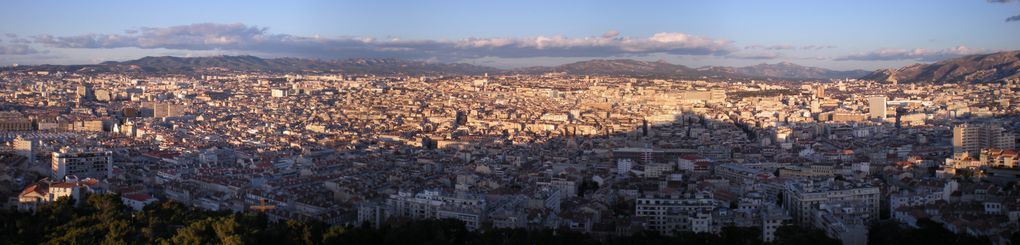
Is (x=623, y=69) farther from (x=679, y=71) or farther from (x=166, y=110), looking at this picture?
(x=166, y=110)

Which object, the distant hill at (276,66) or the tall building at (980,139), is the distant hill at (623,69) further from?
the tall building at (980,139)

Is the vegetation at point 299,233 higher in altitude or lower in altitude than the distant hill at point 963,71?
lower

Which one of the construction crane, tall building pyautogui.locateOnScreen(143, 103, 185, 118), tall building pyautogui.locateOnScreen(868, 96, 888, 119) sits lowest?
the construction crane

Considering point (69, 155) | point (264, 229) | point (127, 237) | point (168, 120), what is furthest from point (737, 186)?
point (168, 120)

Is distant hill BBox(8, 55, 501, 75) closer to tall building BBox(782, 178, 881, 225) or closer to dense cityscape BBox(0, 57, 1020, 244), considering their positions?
dense cityscape BBox(0, 57, 1020, 244)

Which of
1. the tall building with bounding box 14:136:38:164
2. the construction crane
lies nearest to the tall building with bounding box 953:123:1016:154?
the construction crane

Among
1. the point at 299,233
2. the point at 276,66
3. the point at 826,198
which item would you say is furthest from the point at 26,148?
the point at 276,66

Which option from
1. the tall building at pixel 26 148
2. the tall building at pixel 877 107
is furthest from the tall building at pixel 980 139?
the tall building at pixel 26 148
